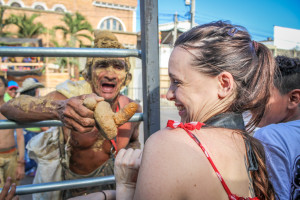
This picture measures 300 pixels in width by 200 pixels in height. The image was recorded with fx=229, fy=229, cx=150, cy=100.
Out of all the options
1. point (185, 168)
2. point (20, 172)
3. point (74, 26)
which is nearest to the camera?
point (185, 168)

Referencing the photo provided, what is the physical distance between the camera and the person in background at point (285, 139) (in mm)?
1442

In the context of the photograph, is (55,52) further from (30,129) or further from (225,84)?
(30,129)

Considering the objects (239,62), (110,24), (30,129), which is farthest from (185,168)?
(110,24)

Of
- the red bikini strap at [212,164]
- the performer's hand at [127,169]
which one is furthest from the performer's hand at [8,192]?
the red bikini strap at [212,164]

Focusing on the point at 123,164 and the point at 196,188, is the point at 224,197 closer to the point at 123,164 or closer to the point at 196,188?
the point at 196,188

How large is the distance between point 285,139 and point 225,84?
801 millimetres

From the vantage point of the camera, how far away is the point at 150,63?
3.78ft

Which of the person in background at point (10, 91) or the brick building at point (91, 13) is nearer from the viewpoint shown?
the person in background at point (10, 91)

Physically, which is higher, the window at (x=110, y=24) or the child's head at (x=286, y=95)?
the window at (x=110, y=24)

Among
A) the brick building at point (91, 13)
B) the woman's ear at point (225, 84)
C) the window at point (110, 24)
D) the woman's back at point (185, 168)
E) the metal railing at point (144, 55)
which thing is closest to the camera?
the woman's back at point (185, 168)

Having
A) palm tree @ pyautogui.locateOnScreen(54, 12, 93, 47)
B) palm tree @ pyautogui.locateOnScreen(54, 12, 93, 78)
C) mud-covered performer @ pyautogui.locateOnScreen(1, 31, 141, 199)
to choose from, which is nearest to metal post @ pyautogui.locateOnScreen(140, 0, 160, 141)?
mud-covered performer @ pyautogui.locateOnScreen(1, 31, 141, 199)

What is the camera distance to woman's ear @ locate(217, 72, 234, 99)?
3.24 feet

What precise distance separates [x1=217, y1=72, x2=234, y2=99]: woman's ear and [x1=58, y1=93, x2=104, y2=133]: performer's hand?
0.53m

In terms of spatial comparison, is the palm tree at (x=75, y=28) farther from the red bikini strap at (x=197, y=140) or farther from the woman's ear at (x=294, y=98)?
the red bikini strap at (x=197, y=140)
